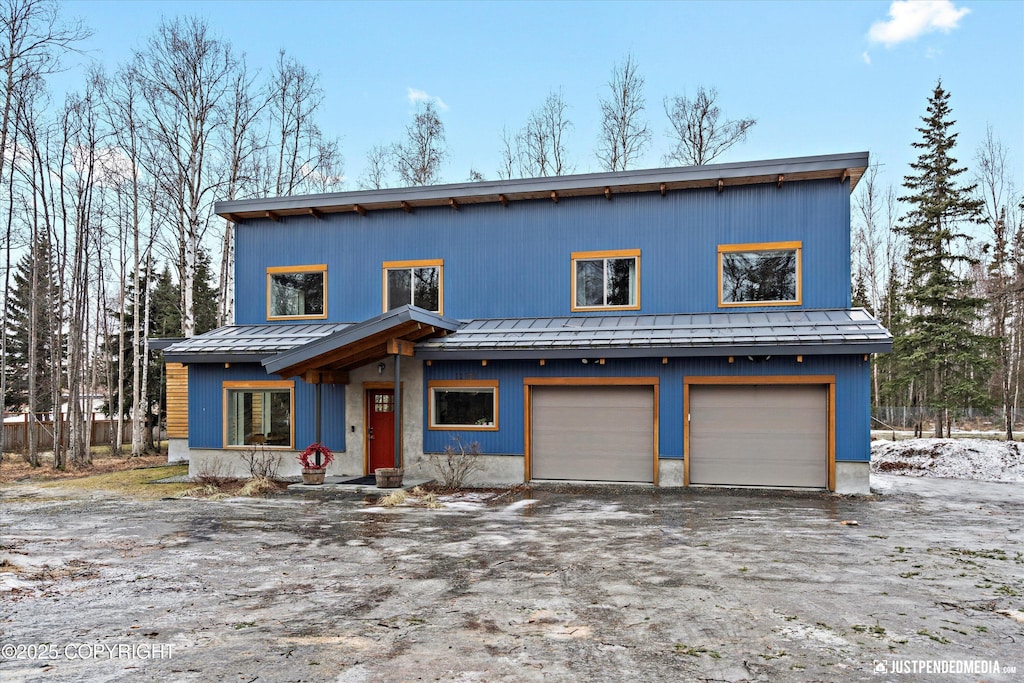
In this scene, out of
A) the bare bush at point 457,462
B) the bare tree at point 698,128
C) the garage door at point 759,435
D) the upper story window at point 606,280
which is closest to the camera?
the garage door at point 759,435

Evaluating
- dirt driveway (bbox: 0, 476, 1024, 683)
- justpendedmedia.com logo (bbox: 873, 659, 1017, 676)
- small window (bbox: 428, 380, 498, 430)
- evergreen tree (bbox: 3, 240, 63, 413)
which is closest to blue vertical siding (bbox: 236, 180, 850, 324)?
small window (bbox: 428, 380, 498, 430)

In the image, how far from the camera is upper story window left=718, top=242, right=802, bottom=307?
46.7 feet

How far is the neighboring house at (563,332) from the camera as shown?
1326 centimetres

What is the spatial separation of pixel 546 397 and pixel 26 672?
1067 cm

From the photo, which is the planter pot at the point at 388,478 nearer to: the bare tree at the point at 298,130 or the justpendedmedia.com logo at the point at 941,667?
the justpendedmedia.com logo at the point at 941,667

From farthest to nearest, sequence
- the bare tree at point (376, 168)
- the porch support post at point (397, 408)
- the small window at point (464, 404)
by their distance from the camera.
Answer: the bare tree at point (376, 168) < the small window at point (464, 404) < the porch support post at point (397, 408)

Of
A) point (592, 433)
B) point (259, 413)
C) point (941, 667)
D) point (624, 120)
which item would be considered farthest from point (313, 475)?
point (624, 120)

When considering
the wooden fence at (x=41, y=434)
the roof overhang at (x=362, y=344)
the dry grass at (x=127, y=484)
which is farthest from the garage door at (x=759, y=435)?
the wooden fence at (x=41, y=434)

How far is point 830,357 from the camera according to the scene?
1292 centimetres

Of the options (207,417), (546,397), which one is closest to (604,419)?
(546,397)

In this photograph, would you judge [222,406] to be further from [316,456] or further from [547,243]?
[547,243]

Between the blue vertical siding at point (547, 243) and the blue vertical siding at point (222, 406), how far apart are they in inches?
71.7

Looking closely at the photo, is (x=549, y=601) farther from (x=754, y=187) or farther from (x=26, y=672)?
(x=754, y=187)

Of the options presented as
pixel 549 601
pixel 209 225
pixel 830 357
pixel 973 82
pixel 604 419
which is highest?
pixel 973 82
